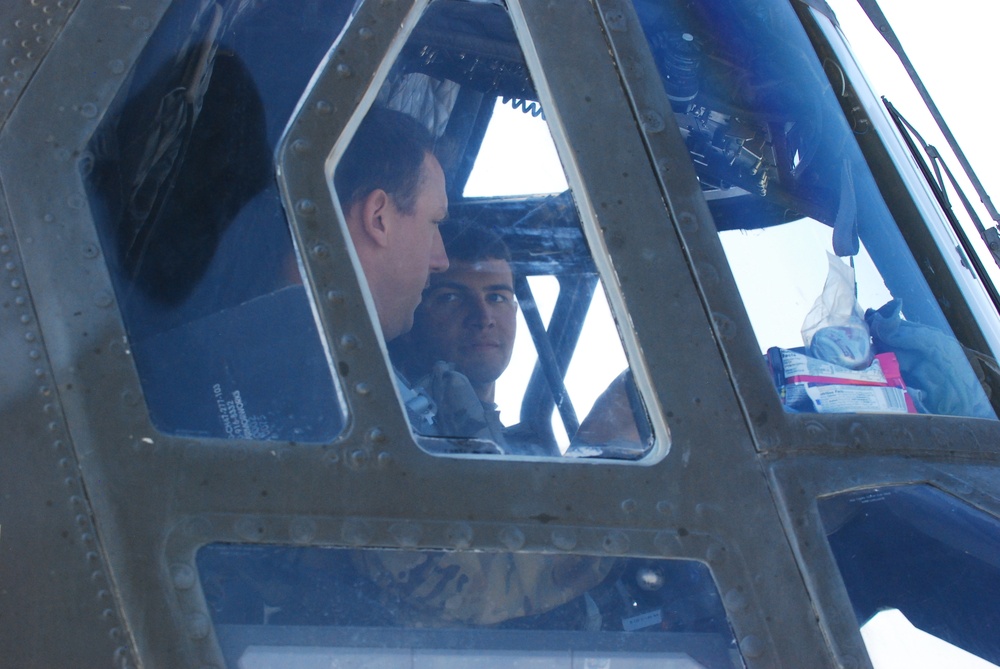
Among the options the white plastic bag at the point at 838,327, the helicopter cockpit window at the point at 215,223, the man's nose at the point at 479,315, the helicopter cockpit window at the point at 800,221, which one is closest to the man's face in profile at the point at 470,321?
the man's nose at the point at 479,315

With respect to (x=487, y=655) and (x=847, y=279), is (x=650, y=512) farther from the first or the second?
(x=847, y=279)

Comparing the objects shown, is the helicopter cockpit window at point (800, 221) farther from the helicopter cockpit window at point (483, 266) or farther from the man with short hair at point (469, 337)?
the man with short hair at point (469, 337)

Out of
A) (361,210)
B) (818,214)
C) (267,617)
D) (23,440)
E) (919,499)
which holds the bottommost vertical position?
(919,499)

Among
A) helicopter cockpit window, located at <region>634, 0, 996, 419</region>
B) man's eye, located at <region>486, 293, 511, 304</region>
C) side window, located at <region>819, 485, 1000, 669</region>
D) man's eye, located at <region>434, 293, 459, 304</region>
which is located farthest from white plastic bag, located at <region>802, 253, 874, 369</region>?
man's eye, located at <region>434, 293, 459, 304</region>

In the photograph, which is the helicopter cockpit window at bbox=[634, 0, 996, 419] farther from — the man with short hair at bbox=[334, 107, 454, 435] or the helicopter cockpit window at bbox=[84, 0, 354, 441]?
the helicopter cockpit window at bbox=[84, 0, 354, 441]

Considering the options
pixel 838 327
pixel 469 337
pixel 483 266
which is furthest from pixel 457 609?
pixel 838 327

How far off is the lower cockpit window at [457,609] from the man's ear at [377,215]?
1.88 ft

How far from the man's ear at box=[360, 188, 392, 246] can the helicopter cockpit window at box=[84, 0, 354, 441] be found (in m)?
0.16

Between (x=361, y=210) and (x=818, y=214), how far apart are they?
42.9 inches

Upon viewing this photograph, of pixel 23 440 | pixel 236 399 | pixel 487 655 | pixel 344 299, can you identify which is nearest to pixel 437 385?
pixel 344 299

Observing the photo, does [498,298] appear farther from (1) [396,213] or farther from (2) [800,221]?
(2) [800,221]

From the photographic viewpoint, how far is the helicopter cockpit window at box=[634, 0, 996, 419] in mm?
1933

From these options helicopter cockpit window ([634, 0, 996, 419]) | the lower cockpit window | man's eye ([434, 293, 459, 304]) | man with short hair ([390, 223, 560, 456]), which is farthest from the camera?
helicopter cockpit window ([634, 0, 996, 419])

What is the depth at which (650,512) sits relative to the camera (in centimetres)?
165
